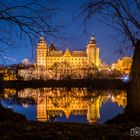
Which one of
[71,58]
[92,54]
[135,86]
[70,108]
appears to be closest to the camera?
[135,86]

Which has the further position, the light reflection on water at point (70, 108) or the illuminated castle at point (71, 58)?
the illuminated castle at point (71, 58)

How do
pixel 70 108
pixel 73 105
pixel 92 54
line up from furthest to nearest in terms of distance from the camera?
pixel 92 54, pixel 73 105, pixel 70 108

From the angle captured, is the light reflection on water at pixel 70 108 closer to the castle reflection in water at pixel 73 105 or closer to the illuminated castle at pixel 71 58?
the castle reflection in water at pixel 73 105

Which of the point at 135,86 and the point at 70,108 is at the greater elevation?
the point at 135,86

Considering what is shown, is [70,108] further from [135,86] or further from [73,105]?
[135,86]

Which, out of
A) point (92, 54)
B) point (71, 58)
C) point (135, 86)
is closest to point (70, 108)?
point (135, 86)

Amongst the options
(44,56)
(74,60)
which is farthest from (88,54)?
(44,56)

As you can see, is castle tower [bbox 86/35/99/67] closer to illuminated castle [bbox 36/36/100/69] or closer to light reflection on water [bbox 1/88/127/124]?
illuminated castle [bbox 36/36/100/69]

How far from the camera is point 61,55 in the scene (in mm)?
155375

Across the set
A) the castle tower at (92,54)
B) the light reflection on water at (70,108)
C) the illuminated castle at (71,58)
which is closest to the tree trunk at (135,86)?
the light reflection on water at (70,108)

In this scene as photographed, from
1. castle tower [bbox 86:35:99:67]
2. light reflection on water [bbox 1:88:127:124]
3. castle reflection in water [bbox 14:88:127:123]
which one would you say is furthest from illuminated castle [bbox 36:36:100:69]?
light reflection on water [bbox 1:88:127:124]

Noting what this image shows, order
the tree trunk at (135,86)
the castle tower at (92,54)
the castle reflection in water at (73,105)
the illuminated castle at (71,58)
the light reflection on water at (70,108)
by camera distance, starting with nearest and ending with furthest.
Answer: the tree trunk at (135,86)
the light reflection on water at (70,108)
the castle reflection in water at (73,105)
the illuminated castle at (71,58)
the castle tower at (92,54)

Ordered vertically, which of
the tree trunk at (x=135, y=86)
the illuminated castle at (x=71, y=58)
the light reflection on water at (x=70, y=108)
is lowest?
the light reflection on water at (x=70, y=108)

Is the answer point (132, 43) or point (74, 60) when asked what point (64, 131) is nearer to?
point (132, 43)
